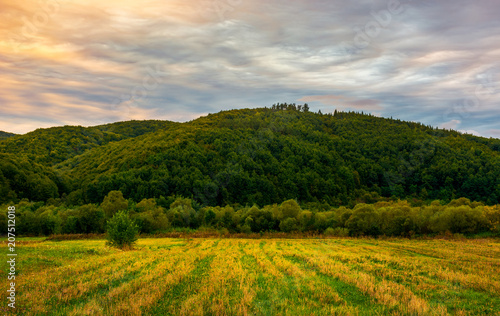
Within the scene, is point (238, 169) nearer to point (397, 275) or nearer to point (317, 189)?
point (317, 189)

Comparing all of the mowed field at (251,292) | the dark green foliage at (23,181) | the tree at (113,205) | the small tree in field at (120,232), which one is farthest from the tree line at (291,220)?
the mowed field at (251,292)

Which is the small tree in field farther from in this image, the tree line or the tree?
the tree

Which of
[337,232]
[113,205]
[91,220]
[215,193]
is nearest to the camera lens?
[337,232]

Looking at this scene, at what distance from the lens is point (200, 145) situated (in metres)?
194

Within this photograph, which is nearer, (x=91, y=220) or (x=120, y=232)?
(x=120, y=232)

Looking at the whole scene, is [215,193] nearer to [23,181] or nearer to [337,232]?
[23,181]

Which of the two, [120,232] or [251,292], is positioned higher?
[251,292]

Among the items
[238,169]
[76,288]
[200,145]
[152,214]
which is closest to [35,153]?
[200,145]

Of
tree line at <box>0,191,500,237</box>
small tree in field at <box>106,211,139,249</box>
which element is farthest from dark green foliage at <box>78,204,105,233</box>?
small tree in field at <box>106,211,139,249</box>

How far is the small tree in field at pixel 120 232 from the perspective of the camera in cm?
4316

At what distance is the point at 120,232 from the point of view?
4338 cm

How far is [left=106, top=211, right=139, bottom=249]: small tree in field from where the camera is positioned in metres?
43.2

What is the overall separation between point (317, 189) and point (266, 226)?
102m

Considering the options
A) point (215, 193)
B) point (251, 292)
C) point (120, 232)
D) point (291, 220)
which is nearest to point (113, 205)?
point (291, 220)
